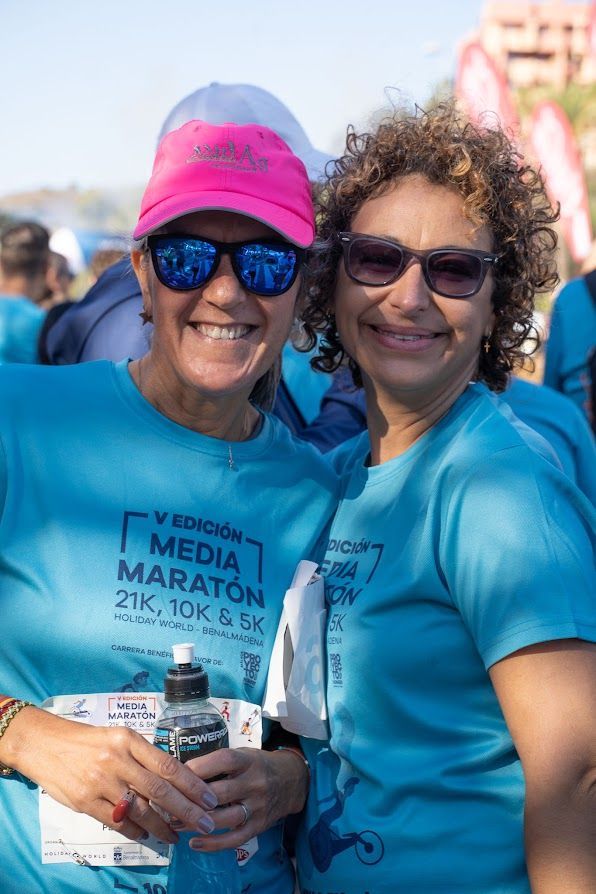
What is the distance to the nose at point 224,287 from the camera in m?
2.18

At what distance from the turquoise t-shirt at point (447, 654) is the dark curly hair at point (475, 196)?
1.30 ft

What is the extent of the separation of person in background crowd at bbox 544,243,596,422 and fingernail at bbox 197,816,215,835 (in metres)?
3.22

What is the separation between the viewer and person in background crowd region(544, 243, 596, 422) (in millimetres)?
4672

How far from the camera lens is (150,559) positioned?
2.12 meters

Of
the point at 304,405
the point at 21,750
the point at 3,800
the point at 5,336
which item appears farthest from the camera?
the point at 5,336

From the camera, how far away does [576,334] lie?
471 centimetres

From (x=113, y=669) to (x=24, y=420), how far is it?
544 millimetres

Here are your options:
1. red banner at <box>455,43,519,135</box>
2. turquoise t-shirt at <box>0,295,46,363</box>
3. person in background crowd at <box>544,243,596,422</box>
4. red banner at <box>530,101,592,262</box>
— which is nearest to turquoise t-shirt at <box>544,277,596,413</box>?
person in background crowd at <box>544,243,596,422</box>

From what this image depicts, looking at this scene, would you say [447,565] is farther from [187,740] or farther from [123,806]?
[123,806]

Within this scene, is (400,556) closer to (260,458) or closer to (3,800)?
(260,458)

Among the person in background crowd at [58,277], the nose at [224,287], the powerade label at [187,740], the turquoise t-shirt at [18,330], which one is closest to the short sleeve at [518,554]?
the powerade label at [187,740]

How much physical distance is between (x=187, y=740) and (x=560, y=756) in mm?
652

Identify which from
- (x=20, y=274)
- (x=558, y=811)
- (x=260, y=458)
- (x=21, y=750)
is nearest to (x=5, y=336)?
(x=20, y=274)

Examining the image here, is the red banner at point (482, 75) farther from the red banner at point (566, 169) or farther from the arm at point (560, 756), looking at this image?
the arm at point (560, 756)
